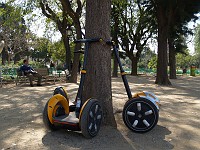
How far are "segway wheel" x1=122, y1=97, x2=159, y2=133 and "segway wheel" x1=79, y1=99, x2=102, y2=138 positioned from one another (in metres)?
0.62

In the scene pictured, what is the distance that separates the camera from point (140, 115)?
469cm

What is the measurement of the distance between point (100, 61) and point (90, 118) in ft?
Answer: 4.07

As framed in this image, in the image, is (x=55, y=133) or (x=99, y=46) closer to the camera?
(x=55, y=133)

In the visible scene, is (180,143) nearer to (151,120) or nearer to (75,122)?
(151,120)

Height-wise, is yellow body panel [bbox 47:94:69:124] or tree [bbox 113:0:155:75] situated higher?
tree [bbox 113:0:155:75]

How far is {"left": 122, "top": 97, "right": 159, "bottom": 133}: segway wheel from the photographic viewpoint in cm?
464

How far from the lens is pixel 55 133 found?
177 inches

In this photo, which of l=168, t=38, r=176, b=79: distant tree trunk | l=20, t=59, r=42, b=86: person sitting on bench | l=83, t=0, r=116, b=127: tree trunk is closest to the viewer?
l=83, t=0, r=116, b=127: tree trunk

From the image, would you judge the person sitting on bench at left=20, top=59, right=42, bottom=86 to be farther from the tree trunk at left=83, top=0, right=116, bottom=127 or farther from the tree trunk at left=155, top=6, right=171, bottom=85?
the tree trunk at left=83, top=0, right=116, bottom=127

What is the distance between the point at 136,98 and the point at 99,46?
1192 millimetres

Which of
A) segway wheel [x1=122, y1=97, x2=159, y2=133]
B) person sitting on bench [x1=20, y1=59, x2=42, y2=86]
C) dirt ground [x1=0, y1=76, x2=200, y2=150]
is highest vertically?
person sitting on bench [x1=20, y1=59, x2=42, y2=86]

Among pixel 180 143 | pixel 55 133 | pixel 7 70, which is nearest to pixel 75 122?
pixel 55 133

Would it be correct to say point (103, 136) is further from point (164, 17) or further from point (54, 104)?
point (164, 17)

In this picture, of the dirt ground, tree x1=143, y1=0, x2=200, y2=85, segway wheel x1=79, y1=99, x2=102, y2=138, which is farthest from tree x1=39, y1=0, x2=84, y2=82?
segway wheel x1=79, y1=99, x2=102, y2=138
